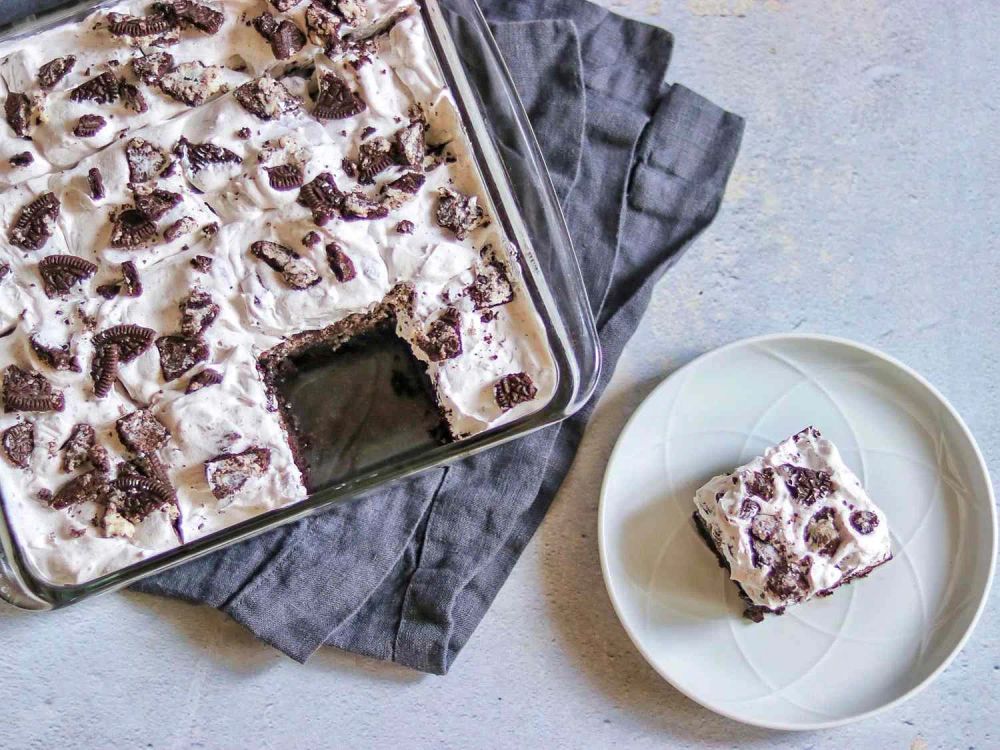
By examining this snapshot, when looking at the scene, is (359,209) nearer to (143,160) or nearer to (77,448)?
(143,160)

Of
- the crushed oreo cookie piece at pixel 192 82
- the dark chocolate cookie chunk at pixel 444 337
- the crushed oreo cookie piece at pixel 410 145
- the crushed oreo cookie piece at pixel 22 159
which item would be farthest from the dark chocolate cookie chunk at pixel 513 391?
the crushed oreo cookie piece at pixel 22 159

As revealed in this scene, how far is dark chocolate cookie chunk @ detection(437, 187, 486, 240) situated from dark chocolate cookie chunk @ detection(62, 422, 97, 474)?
0.95 metres

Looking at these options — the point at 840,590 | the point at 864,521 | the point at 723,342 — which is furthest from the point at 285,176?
the point at 840,590

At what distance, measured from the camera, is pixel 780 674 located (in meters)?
2.68

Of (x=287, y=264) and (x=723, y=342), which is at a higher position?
(x=287, y=264)

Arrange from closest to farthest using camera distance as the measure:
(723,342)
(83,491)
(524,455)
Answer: (83,491)
(524,455)
(723,342)

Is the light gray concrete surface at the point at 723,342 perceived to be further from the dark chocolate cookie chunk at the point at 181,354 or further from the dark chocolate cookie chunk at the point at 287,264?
the dark chocolate cookie chunk at the point at 287,264

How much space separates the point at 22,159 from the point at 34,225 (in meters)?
0.17

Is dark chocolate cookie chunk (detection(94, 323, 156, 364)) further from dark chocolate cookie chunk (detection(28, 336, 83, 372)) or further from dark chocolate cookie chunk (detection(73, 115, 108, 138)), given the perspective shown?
dark chocolate cookie chunk (detection(73, 115, 108, 138))

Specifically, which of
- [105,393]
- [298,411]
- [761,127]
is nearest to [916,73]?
[761,127]

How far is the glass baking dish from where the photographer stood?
245 centimetres

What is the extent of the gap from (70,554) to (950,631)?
218 centimetres

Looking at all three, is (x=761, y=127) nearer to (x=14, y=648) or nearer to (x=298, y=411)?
(x=298, y=411)

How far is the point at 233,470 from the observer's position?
2.31 m
